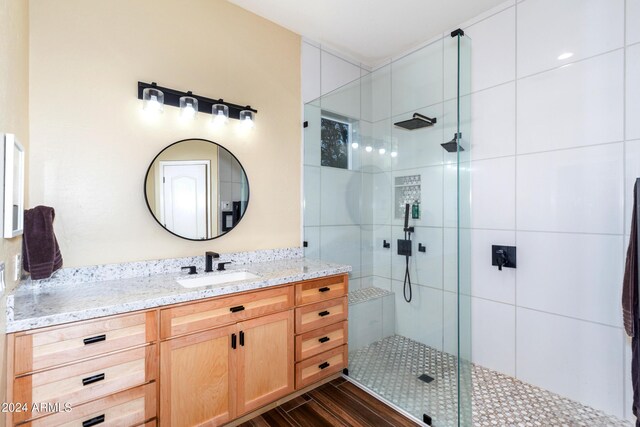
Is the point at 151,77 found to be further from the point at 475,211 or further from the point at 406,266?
the point at 475,211

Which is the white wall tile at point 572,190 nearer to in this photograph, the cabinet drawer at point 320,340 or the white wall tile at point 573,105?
the white wall tile at point 573,105

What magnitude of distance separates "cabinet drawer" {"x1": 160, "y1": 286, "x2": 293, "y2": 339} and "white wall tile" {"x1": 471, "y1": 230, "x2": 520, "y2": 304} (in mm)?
1591

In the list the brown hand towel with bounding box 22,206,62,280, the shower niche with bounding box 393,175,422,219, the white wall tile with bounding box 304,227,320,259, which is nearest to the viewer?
the brown hand towel with bounding box 22,206,62,280

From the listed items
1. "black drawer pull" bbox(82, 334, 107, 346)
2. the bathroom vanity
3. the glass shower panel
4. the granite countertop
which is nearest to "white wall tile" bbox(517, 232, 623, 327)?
the glass shower panel

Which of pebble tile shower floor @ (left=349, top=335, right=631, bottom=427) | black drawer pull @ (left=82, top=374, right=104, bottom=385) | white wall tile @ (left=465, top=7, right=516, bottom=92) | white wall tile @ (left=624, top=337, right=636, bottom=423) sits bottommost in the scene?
pebble tile shower floor @ (left=349, top=335, right=631, bottom=427)

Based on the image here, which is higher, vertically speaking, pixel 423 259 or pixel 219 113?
pixel 219 113

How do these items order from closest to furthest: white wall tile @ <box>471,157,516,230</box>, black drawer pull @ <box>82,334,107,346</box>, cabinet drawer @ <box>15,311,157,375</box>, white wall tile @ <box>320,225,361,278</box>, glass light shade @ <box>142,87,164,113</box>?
cabinet drawer @ <box>15,311,157,375</box> → black drawer pull @ <box>82,334,107,346</box> → glass light shade @ <box>142,87,164,113</box> → white wall tile @ <box>471,157,516,230</box> → white wall tile @ <box>320,225,361,278</box>

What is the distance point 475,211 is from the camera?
254cm

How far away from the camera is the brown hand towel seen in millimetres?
1525

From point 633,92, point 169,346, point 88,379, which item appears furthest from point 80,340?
point 633,92

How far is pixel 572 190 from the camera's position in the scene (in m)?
2.03

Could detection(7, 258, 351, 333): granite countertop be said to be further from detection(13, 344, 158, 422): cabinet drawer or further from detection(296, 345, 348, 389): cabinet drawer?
detection(296, 345, 348, 389): cabinet drawer

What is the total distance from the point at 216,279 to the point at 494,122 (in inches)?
96.5

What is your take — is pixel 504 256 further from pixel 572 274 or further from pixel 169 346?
pixel 169 346
